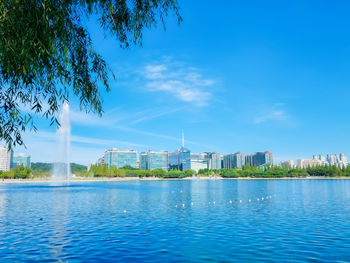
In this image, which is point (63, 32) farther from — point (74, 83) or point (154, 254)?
point (154, 254)

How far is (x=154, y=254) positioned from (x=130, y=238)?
13.3 feet

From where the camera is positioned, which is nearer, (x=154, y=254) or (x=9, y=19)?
(x=9, y=19)

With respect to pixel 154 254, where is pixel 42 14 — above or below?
above

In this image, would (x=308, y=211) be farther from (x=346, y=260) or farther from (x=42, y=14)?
(x=42, y=14)

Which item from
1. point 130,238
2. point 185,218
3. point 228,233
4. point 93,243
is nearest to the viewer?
point 93,243

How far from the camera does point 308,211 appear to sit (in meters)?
32.2

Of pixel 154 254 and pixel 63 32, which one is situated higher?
pixel 63 32

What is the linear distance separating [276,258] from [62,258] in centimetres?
1116

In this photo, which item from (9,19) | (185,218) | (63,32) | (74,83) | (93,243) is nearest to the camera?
(9,19)

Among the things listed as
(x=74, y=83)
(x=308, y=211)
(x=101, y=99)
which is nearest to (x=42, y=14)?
(x=74, y=83)

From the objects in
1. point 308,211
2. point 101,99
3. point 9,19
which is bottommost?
point 308,211

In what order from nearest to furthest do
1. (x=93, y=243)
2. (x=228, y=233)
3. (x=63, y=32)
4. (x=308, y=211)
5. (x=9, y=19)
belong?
(x=9, y=19) → (x=63, y=32) → (x=93, y=243) → (x=228, y=233) → (x=308, y=211)

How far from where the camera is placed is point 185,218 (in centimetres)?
2798

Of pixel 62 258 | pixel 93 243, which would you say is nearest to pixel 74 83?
pixel 62 258
